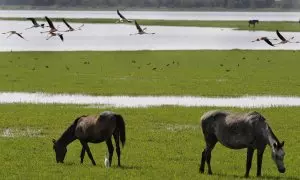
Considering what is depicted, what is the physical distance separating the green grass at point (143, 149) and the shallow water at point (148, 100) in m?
1.84

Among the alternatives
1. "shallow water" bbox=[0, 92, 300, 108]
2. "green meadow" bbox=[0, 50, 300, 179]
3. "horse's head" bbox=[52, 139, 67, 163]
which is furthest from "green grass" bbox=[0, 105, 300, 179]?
"shallow water" bbox=[0, 92, 300, 108]

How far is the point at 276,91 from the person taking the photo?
132 feet

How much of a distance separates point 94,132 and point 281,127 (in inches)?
416

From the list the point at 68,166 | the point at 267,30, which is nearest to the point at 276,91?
the point at 68,166

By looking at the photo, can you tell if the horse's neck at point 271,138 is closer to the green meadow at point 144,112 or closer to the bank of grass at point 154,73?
the green meadow at point 144,112

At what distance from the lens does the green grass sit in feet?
63.5

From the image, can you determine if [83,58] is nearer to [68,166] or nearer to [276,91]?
[276,91]

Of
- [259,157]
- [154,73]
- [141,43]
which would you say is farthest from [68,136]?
[141,43]

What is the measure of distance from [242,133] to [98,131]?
3866mm

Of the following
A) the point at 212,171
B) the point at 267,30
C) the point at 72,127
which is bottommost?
the point at 212,171

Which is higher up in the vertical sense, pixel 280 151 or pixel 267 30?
pixel 267 30

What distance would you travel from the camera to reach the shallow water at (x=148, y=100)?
34.6 m

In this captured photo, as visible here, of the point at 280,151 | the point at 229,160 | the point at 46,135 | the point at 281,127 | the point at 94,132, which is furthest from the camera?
the point at 281,127

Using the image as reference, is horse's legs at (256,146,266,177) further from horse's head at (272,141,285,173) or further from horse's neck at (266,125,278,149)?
horse's head at (272,141,285,173)
